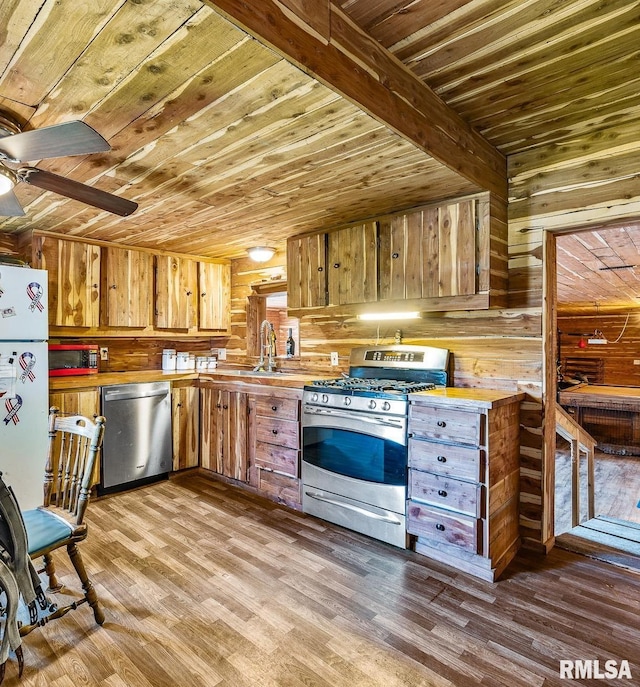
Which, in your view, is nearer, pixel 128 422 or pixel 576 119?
pixel 576 119

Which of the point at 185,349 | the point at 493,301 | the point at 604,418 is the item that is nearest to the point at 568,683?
the point at 493,301

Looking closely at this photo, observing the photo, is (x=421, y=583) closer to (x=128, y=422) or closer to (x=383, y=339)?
(x=383, y=339)

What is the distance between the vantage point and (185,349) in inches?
196

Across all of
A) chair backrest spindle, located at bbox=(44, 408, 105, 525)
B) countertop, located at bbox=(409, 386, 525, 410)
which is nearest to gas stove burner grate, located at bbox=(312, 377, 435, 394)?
countertop, located at bbox=(409, 386, 525, 410)

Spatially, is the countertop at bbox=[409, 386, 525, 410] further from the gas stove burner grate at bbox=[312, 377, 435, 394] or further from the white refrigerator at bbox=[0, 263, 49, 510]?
the white refrigerator at bbox=[0, 263, 49, 510]

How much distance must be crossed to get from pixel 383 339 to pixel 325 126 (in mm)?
1984

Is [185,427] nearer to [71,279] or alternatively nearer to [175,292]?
[175,292]

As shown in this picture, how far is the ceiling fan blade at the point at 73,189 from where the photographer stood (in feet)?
6.60

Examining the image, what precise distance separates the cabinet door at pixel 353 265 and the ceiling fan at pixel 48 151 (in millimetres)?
1610

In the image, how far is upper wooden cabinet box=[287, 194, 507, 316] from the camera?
8.65ft

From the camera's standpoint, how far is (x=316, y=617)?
2031mm

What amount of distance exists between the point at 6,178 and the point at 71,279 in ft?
6.44

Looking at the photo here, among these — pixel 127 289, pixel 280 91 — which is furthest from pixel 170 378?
pixel 280 91

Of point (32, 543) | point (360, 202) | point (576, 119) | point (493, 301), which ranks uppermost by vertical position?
point (576, 119)
